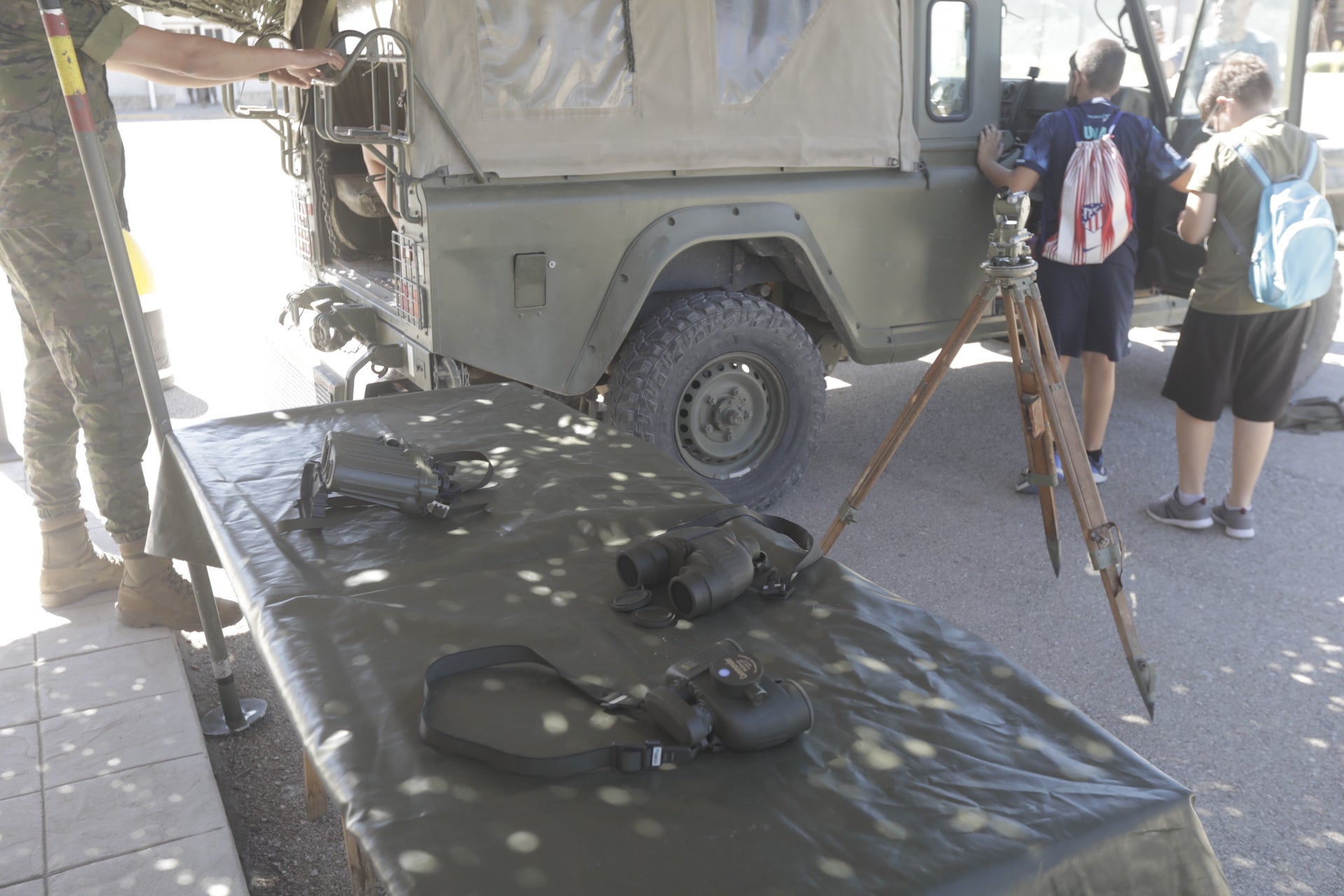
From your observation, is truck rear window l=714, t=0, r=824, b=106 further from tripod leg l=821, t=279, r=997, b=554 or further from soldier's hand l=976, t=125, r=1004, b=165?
tripod leg l=821, t=279, r=997, b=554

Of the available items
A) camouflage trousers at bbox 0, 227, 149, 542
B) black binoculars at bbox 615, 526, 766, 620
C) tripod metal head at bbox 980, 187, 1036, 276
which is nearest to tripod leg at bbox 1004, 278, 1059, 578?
tripod metal head at bbox 980, 187, 1036, 276

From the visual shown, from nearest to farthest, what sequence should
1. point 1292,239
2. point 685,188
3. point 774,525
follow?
point 774,525 → point 1292,239 → point 685,188

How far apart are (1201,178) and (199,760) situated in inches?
168

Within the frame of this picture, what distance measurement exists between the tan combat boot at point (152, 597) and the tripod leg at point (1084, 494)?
2851 millimetres

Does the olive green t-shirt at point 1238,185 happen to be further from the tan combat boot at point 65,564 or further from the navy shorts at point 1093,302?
the tan combat boot at point 65,564

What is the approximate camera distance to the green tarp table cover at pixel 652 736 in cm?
129

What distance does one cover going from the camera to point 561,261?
4.15m

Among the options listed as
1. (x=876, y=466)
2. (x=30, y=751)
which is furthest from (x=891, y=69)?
(x=30, y=751)

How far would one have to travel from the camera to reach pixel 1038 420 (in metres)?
3.64

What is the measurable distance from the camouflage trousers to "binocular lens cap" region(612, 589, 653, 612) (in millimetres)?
2380

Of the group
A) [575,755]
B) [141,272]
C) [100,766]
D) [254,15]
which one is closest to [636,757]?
[575,755]

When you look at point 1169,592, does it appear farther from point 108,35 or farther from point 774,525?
point 108,35

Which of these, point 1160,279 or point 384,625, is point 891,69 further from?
point 384,625

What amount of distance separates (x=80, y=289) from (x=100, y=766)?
1.58 metres
